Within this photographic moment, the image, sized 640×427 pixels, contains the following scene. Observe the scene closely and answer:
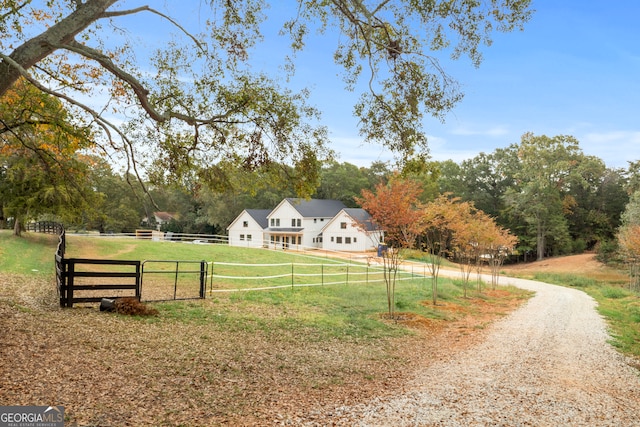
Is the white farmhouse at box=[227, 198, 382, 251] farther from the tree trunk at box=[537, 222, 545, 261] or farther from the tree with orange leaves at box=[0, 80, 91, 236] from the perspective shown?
the tree with orange leaves at box=[0, 80, 91, 236]

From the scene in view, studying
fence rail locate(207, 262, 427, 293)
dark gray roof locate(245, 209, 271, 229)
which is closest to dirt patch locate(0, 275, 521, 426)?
fence rail locate(207, 262, 427, 293)

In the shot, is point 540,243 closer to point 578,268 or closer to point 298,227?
point 578,268

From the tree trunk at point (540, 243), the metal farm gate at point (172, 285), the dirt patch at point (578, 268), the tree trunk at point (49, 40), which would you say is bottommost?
the dirt patch at point (578, 268)

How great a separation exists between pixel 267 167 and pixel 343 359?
4.61m

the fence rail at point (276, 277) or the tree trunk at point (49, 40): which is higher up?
the tree trunk at point (49, 40)

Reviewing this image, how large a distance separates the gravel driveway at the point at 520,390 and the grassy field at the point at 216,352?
50 centimetres

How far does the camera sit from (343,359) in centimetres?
784

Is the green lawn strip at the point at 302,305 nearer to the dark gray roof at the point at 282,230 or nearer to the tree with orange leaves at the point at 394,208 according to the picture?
the tree with orange leaves at the point at 394,208

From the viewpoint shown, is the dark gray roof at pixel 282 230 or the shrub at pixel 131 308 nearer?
the shrub at pixel 131 308

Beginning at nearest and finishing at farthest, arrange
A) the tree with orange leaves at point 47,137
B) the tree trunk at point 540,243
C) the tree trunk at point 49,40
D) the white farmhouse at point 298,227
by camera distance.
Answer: the tree trunk at point 49,40 < the tree with orange leaves at point 47,137 < the white farmhouse at point 298,227 < the tree trunk at point 540,243

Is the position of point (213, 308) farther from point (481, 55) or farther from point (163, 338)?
point (481, 55)

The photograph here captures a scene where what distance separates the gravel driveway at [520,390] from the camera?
5375mm

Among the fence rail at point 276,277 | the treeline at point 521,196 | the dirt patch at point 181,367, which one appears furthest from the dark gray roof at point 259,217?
the dirt patch at point 181,367

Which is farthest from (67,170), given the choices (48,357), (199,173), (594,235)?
(594,235)
